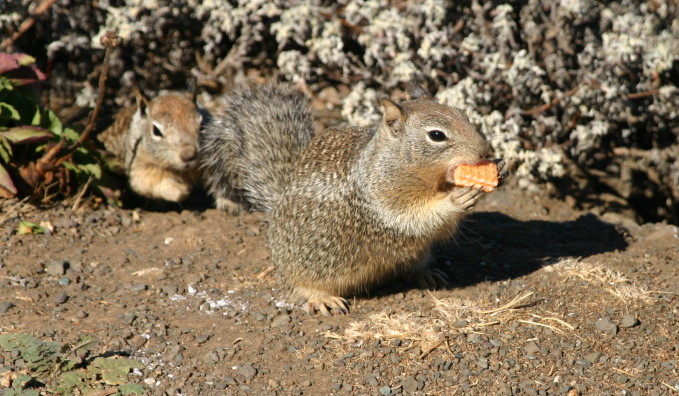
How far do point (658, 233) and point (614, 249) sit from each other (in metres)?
0.51

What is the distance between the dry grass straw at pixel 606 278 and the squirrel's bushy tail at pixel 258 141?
200 cm

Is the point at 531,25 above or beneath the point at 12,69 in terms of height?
above

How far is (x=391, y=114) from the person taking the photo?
4445 mm

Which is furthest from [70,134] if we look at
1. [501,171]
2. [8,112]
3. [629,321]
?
[629,321]

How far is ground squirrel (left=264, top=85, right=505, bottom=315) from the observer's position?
4.36 meters

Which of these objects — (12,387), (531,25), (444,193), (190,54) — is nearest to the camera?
(12,387)

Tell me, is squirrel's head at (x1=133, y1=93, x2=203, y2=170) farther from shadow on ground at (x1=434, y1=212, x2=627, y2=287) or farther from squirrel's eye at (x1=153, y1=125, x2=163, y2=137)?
shadow on ground at (x1=434, y1=212, x2=627, y2=287)

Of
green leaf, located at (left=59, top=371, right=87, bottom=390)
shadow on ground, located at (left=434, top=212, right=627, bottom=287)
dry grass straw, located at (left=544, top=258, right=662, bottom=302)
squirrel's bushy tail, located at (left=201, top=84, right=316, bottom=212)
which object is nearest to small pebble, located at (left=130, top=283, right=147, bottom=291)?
squirrel's bushy tail, located at (left=201, top=84, right=316, bottom=212)

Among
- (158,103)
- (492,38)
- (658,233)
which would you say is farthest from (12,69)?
(658,233)

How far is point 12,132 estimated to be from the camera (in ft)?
18.3

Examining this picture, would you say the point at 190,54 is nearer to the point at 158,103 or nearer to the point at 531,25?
the point at 158,103

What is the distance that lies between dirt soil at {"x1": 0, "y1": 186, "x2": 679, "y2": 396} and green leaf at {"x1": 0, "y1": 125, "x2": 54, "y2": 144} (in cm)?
52

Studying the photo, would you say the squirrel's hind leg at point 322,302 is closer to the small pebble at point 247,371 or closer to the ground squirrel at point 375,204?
the ground squirrel at point 375,204

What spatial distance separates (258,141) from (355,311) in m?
1.49
